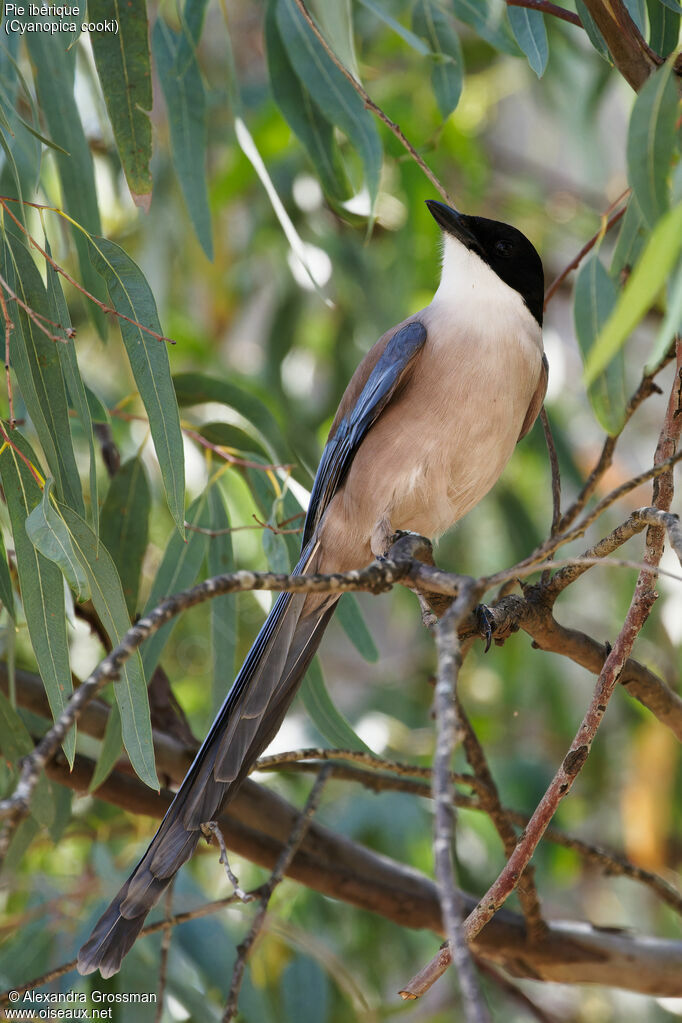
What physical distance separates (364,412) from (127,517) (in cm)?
51

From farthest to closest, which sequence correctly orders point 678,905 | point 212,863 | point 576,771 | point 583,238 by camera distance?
point 583,238, point 212,863, point 678,905, point 576,771

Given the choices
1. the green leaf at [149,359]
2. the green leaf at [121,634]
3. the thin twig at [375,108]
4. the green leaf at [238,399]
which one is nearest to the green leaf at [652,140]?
the thin twig at [375,108]

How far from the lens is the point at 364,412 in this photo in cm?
193

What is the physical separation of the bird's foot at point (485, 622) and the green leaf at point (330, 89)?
2.60 feet

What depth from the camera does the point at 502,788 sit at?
10.0 ft

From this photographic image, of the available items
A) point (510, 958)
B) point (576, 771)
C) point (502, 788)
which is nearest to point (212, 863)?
point (502, 788)

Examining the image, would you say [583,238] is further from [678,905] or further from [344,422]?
[678,905]

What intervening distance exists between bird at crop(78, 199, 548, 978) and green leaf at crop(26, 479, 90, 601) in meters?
0.58

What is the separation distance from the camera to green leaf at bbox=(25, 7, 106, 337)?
1.96 meters

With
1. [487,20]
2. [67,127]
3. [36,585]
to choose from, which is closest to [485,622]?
[36,585]

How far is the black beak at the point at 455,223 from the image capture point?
7.13ft

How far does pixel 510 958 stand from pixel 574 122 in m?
3.23

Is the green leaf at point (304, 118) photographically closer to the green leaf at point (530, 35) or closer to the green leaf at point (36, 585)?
the green leaf at point (530, 35)

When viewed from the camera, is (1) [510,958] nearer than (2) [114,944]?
No
